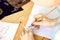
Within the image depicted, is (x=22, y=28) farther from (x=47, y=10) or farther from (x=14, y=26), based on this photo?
(x=47, y=10)

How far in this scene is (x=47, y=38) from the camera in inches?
30.4

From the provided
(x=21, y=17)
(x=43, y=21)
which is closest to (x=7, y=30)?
(x=21, y=17)

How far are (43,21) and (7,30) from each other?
213 millimetres

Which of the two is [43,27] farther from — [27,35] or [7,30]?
[7,30]

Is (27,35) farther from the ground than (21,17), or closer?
closer

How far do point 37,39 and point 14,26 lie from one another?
0.49ft

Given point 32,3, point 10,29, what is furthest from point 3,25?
point 32,3

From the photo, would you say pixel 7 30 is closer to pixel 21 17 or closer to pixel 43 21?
pixel 21 17

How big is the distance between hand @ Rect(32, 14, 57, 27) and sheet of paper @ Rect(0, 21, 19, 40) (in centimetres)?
12

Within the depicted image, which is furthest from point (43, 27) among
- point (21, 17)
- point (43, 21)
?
point (21, 17)

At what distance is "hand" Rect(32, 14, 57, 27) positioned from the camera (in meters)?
0.76

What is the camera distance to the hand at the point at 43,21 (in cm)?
76

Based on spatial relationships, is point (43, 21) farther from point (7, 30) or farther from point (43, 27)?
point (7, 30)

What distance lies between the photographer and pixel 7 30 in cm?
82
